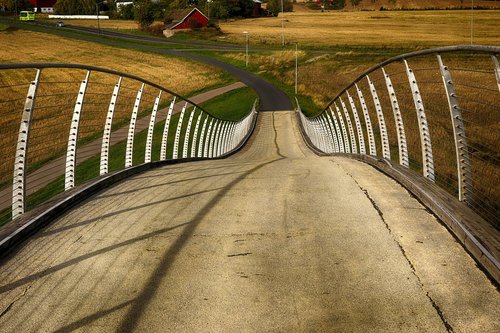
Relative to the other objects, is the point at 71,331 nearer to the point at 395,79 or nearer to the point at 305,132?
the point at 305,132

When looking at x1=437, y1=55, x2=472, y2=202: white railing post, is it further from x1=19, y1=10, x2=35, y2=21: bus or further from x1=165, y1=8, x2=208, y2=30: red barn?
x1=19, y1=10, x2=35, y2=21: bus

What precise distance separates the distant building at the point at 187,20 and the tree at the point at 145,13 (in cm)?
337

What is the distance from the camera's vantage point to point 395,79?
148 ft

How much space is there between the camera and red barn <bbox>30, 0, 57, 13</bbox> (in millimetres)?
128875

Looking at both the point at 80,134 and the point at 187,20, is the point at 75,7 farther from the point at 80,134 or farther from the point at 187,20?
the point at 80,134

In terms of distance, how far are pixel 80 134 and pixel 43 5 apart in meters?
110

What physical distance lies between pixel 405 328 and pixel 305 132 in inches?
1205

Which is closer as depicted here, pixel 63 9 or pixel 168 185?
pixel 168 185

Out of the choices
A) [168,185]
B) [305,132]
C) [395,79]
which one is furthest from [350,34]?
[168,185]

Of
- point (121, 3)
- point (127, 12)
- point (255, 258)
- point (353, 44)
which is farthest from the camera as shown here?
point (121, 3)

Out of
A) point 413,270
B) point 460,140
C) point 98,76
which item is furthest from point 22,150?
point 98,76

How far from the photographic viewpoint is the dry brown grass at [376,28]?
81.1m

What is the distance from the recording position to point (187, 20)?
334 feet

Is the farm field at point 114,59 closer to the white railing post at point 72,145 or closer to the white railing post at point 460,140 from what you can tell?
the white railing post at point 72,145
